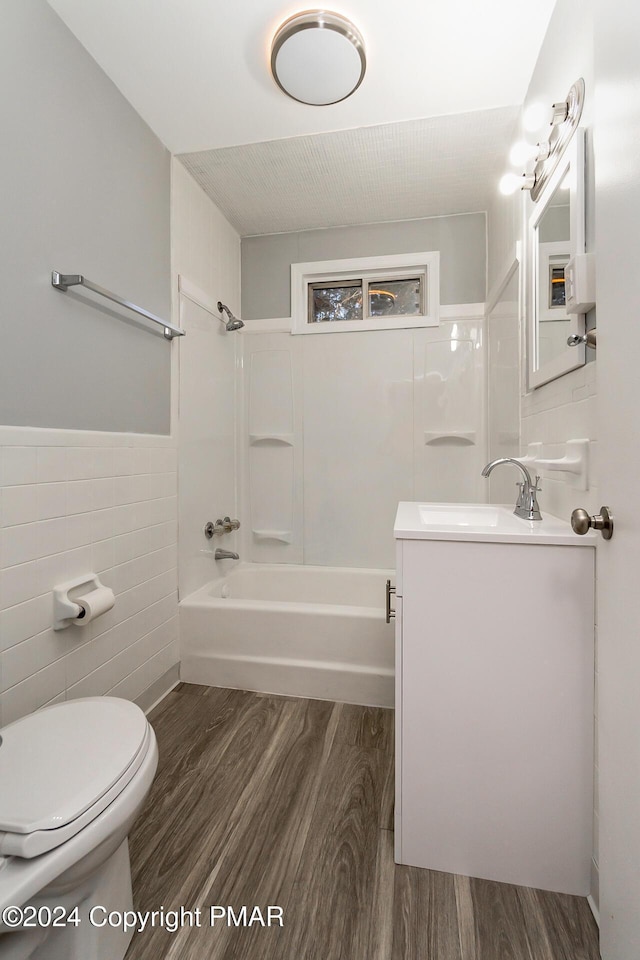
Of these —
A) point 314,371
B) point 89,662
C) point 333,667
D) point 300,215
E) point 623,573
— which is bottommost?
point 333,667

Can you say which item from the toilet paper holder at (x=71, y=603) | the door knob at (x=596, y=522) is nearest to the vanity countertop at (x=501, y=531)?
the door knob at (x=596, y=522)

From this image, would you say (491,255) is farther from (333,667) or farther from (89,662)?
(89,662)

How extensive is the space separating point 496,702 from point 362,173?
7.90 ft

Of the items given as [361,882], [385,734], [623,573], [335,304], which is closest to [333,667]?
[385,734]

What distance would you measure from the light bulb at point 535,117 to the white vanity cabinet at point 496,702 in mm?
1355

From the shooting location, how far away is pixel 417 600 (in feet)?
3.77

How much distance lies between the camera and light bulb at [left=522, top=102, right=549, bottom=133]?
4.88 feet

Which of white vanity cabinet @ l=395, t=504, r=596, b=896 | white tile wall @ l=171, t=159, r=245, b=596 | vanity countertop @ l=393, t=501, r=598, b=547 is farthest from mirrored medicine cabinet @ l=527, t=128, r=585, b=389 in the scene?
white tile wall @ l=171, t=159, r=245, b=596

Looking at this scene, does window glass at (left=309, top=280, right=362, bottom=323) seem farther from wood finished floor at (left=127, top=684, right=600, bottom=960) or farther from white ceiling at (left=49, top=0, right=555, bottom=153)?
wood finished floor at (left=127, top=684, right=600, bottom=960)

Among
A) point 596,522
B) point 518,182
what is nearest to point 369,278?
point 518,182

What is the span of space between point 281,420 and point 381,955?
2.46 m

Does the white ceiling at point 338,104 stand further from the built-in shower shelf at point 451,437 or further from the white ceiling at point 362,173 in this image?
the built-in shower shelf at point 451,437

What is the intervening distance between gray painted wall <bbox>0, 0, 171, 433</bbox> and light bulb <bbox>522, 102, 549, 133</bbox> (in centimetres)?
151

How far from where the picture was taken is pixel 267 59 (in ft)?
5.28
